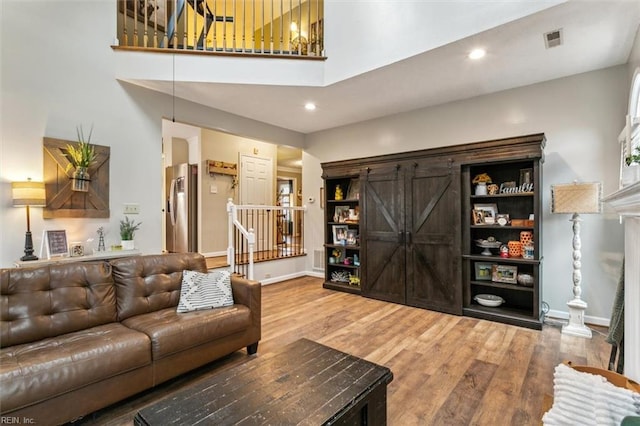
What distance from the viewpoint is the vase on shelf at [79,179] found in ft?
10.6

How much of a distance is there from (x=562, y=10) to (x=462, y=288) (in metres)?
2.97

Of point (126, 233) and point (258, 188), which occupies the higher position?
point (258, 188)

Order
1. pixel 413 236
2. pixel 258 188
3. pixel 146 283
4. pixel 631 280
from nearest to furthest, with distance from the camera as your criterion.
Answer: pixel 631 280, pixel 146 283, pixel 413 236, pixel 258 188

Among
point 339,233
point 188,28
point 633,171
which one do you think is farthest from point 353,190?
point 633,171

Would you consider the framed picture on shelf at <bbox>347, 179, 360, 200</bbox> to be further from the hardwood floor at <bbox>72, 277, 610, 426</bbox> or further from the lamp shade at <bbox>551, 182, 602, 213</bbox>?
the lamp shade at <bbox>551, 182, 602, 213</bbox>

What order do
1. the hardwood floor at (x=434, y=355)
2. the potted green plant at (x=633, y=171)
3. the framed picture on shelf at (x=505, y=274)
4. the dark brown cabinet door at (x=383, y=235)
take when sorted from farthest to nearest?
the dark brown cabinet door at (x=383, y=235) < the framed picture on shelf at (x=505, y=274) < the hardwood floor at (x=434, y=355) < the potted green plant at (x=633, y=171)

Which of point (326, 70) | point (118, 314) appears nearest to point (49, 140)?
point (118, 314)

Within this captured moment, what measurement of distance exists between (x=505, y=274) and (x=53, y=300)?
4.57 meters

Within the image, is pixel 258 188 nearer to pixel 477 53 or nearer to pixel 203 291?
pixel 203 291

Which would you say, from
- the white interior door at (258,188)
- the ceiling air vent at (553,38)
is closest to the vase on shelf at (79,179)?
the white interior door at (258,188)

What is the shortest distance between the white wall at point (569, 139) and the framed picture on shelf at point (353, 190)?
1.61m

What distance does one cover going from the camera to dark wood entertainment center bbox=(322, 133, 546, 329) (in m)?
3.57

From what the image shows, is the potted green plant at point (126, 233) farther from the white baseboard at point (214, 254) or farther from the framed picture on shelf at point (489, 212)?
the framed picture on shelf at point (489, 212)

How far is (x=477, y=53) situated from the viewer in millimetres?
3066
